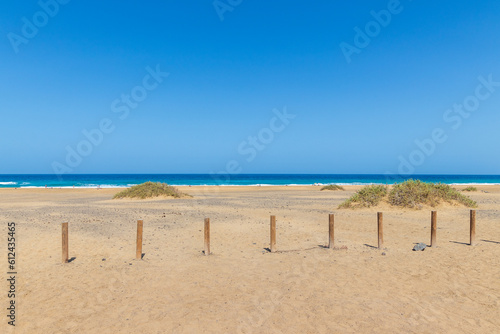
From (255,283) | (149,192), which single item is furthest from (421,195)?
(149,192)

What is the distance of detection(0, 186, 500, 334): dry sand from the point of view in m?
6.75

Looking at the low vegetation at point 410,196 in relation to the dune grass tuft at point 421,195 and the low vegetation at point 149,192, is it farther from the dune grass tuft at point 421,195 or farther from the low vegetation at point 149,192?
the low vegetation at point 149,192

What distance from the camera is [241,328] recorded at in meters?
6.52

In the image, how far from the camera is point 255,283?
8938 mm

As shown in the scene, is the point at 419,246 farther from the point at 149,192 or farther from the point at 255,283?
the point at 149,192

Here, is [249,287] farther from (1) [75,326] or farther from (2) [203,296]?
(1) [75,326]

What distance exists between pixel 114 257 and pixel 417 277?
955cm

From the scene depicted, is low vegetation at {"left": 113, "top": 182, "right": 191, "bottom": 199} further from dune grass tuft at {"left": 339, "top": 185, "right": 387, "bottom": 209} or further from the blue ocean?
the blue ocean

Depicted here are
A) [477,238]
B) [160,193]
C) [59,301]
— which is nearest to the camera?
[59,301]

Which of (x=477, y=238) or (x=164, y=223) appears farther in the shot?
(x=164, y=223)

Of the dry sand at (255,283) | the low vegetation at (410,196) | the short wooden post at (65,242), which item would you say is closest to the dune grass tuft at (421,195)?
the low vegetation at (410,196)

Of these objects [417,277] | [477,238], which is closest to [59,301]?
[417,277]

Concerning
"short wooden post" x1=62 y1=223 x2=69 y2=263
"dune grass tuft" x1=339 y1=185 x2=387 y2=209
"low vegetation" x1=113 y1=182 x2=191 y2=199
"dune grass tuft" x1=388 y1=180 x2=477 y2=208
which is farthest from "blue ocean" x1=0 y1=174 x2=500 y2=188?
"short wooden post" x1=62 y1=223 x2=69 y2=263

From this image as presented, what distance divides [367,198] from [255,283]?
678 inches
